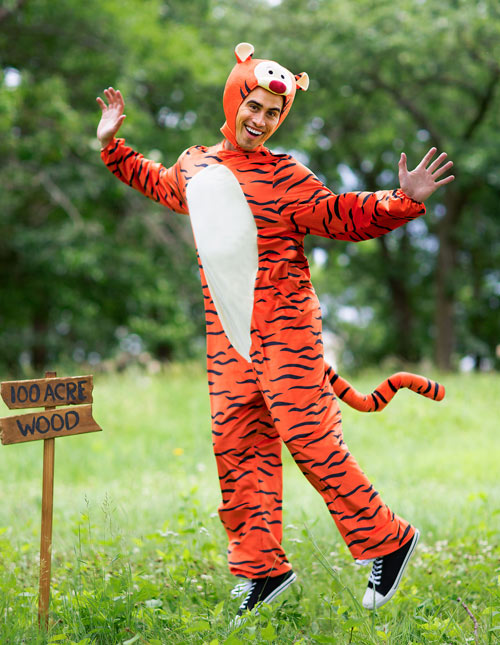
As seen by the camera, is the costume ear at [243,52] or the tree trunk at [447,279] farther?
the tree trunk at [447,279]

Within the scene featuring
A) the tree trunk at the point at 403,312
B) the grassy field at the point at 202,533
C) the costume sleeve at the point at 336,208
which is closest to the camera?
the costume sleeve at the point at 336,208

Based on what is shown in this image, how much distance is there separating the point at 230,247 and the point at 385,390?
0.84m

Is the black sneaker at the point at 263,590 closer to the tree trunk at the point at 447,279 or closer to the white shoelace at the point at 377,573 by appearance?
the white shoelace at the point at 377,573

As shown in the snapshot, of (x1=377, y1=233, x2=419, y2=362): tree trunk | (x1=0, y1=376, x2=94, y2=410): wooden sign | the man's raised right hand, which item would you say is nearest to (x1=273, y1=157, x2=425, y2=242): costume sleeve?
the man's raised right hand

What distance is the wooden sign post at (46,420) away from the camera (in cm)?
243

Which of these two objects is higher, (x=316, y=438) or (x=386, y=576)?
(x=316, y=438)

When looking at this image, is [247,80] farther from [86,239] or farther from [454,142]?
[454,142]

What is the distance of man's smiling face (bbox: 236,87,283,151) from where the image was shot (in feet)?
8.63

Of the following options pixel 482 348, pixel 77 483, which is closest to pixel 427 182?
pixel 77 483

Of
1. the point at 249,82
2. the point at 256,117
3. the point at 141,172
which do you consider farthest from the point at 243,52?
the point at 141,172

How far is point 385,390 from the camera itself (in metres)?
2.81

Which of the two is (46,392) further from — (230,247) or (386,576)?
(386,576)

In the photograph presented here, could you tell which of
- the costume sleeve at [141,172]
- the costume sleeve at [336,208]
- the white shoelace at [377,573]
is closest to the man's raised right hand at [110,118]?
the costume sleeve at [141,172]

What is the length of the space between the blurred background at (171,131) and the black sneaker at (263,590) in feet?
23.5
